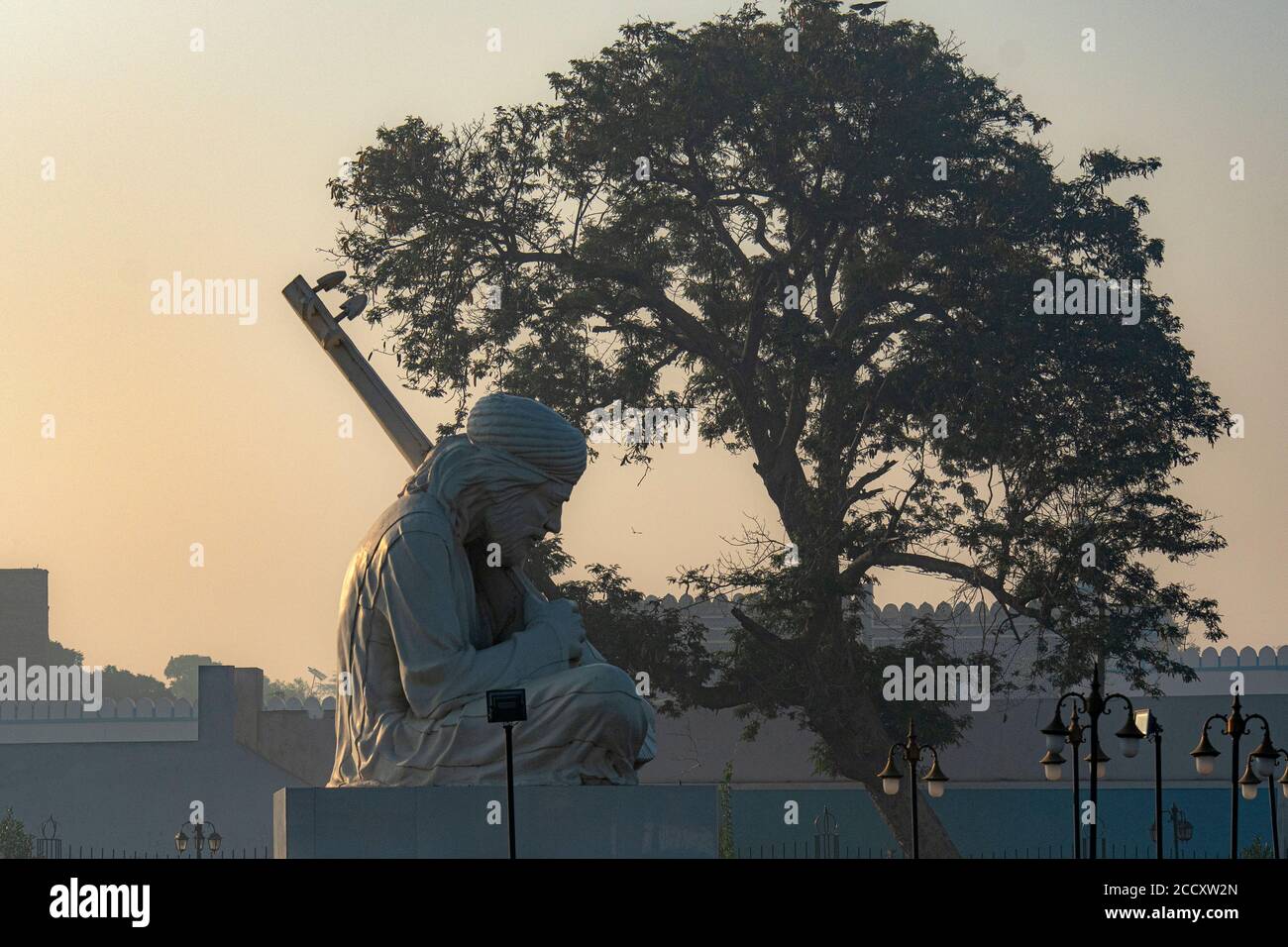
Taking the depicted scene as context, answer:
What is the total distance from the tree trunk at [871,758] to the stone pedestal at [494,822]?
14.0 m

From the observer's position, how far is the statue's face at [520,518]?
864 centimetres

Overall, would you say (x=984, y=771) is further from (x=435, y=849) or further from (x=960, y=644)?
(x=435, y=849)

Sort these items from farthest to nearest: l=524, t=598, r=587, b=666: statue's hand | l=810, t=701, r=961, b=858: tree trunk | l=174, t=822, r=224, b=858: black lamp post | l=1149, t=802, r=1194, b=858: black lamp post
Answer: l=1149, t=802, r=1194, b=858: black lamp post
l=810, t=701, r=961, b=858: tree trunk
l=174, t=822, r=224, b=858: black lamp post
l=524, t=598, r=587, b=666: statue's hand

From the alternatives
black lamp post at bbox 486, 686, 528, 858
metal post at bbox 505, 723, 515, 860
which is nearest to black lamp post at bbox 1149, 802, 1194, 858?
metal post at bbox 505, 723, 515, 860

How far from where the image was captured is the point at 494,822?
7875 millimetres

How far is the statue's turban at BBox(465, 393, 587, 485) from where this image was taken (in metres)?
8.60

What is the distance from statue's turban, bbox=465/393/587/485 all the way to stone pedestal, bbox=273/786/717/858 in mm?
1357

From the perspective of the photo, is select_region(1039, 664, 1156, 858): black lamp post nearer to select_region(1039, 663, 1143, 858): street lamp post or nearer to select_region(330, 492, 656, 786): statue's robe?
select_region(1039, 663, 1143, 858): street lamp post

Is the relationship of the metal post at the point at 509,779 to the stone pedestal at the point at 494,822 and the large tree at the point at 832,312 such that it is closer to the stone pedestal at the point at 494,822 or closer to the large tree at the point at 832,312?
the stone pedestal at the point at 494,822

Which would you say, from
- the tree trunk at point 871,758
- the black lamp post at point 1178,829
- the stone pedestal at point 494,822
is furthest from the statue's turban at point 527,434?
the black lamp post at point 1178,829

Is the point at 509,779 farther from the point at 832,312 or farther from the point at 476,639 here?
the point at 832,312

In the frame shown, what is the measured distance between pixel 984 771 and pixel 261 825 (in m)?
8.74

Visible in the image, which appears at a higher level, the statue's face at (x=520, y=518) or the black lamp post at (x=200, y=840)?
the statue's face at (x=520, y=518)
